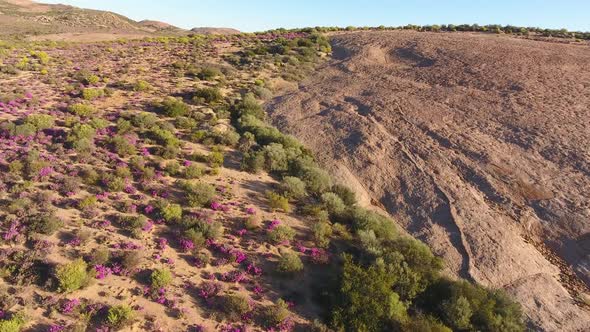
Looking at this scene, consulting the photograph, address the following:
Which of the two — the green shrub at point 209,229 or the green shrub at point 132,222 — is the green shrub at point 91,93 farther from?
the green shrub at point 209,229

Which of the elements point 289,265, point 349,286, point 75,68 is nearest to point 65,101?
point 75,68

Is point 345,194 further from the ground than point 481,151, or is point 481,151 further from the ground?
point 481,151

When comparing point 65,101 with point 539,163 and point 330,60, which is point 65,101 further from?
point 539,163

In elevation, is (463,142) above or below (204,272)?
above

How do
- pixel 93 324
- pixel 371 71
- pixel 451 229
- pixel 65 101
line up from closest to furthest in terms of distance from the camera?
pixel 93 324 < pixel 451 229 < pixel 65 101 < pixel 371 71

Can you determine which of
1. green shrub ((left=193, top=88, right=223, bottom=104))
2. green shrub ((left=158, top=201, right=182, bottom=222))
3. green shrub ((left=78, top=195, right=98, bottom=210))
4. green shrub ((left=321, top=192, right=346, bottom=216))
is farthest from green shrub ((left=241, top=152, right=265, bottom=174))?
green shrub ((left=193, top=88, right=223, bottom=104))

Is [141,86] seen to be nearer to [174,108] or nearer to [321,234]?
[174,108]

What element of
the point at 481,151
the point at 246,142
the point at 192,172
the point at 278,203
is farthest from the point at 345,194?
the point at 481,151
